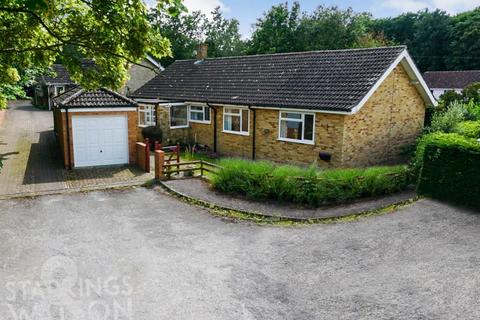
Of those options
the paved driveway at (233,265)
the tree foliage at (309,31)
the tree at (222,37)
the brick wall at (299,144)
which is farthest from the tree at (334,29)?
the paved driveway at (233,265)

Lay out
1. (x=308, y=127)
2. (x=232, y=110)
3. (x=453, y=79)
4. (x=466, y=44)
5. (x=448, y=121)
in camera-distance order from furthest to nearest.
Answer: (x=466, y=44) < (x=453, y=79) < (x=232, y=110) < (x=448, y=121) < (x=308, y=127)

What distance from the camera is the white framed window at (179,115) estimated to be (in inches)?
928

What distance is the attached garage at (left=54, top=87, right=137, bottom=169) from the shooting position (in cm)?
1741

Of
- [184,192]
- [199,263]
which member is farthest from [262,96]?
[199,263]

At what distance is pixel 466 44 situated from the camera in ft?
207

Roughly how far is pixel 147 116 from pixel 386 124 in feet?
42.4

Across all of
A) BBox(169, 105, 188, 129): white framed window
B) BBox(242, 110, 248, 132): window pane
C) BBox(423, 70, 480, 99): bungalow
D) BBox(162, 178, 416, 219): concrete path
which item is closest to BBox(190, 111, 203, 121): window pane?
BBox(169, 105, 188, 129): white framed window

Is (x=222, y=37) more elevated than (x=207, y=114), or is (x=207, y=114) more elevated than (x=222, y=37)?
(x=222, y=37)

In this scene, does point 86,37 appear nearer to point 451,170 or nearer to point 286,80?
point 286,80

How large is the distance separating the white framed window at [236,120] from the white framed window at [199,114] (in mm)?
1513

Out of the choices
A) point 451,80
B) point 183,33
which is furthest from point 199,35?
point 451,80

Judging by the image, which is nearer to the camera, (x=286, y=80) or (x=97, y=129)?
(x=97, y=129)

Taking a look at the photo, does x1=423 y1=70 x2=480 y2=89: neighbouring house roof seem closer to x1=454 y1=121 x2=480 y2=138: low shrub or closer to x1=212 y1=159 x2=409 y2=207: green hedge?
x1=454 y1=121 x2=480 y2=138: low shrub

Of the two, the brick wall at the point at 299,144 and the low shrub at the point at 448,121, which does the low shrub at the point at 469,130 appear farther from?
the brick wall at the point at 299,144
